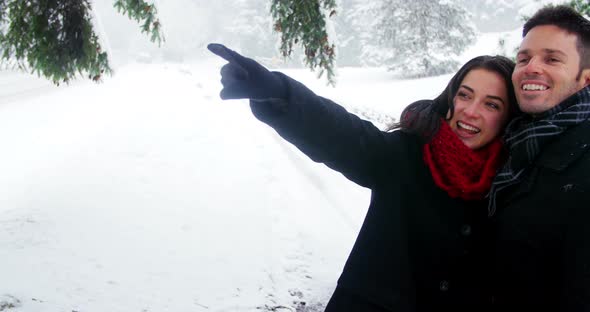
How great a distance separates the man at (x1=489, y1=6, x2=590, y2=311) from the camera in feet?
4.94

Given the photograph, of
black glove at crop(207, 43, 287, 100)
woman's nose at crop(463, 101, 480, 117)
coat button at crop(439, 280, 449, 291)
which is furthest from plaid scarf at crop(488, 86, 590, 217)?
black glove at crop(207, 43, 287, 100)

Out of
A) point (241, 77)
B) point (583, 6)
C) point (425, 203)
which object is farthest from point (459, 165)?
point (583, 6)

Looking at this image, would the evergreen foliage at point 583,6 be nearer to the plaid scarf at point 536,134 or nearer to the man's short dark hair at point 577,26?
the man's short dark hair at point 577,26

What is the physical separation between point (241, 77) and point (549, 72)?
1.32 m

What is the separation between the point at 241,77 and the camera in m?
1.49

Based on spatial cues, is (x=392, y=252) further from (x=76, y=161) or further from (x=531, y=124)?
(x=76, y=161)

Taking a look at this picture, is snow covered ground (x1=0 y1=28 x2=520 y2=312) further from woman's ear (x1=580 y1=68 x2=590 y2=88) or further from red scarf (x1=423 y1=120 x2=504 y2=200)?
woman's ear (x1=580 y1=68 x2=590 y2=88)

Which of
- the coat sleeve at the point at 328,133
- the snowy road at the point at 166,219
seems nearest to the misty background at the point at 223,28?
the snowy road at the point at 166,219

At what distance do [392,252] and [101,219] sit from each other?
413 cm

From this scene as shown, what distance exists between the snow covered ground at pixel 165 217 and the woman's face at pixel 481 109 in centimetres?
239

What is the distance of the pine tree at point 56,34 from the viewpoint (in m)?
4.01

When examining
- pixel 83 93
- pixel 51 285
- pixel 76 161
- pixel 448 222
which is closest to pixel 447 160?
pixel 448 222

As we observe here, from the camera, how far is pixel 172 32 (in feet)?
151

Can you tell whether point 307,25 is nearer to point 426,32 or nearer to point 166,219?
point 166,219
